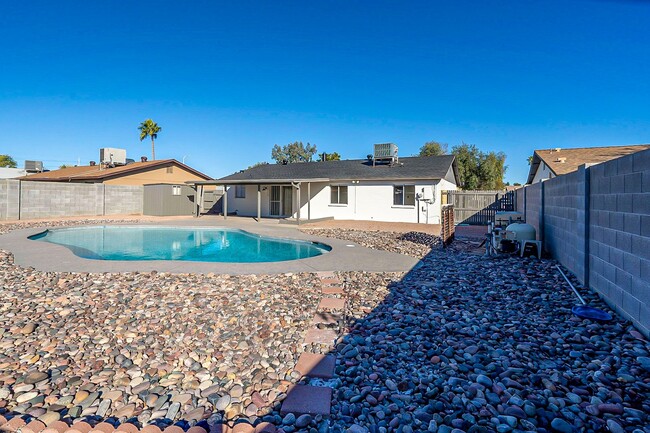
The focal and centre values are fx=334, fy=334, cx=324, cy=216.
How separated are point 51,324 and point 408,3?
13.1 meters

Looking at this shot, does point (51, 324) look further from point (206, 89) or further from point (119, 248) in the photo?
point (206, 89)

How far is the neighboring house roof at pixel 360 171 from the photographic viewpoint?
18.0m

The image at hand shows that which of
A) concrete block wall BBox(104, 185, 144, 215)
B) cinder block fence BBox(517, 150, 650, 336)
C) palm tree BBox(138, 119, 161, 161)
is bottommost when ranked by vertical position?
cinder block fence BBox(517, 150, 650, 336)

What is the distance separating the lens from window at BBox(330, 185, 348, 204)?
1983 centimetres

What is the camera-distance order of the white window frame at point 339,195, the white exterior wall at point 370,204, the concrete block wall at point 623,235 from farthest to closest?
the white window frame at point 339,195 → the white exterior wall at point 370,204 → the concrete block wall at point 623,235

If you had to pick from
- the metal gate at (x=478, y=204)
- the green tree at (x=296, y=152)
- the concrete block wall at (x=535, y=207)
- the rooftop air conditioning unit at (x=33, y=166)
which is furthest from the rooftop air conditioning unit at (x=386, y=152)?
the rooftop air conditioning unit at (x=33, y=166)

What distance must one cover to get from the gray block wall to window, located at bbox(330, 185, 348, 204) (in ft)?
43.9

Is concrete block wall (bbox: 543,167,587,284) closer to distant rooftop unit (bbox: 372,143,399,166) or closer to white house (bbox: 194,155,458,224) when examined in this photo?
white house (bbox: 194,155,458,224)

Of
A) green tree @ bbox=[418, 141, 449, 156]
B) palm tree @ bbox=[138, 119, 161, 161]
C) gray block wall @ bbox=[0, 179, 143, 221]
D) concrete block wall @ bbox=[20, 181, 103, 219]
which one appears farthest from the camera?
palm tree @ bbox=[138, 119, 161, 161]

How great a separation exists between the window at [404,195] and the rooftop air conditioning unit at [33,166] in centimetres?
3828

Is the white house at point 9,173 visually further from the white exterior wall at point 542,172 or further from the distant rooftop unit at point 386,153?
the white exterior wall at point 542,172

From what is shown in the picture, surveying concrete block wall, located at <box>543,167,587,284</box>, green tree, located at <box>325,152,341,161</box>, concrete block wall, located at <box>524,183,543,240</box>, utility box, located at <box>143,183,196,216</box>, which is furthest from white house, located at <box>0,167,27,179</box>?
concrete block wall, located at <box>543,167,587,284</box>

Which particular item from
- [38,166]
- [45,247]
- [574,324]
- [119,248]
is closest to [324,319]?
[574,324]

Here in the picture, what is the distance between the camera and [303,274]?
6324mm
